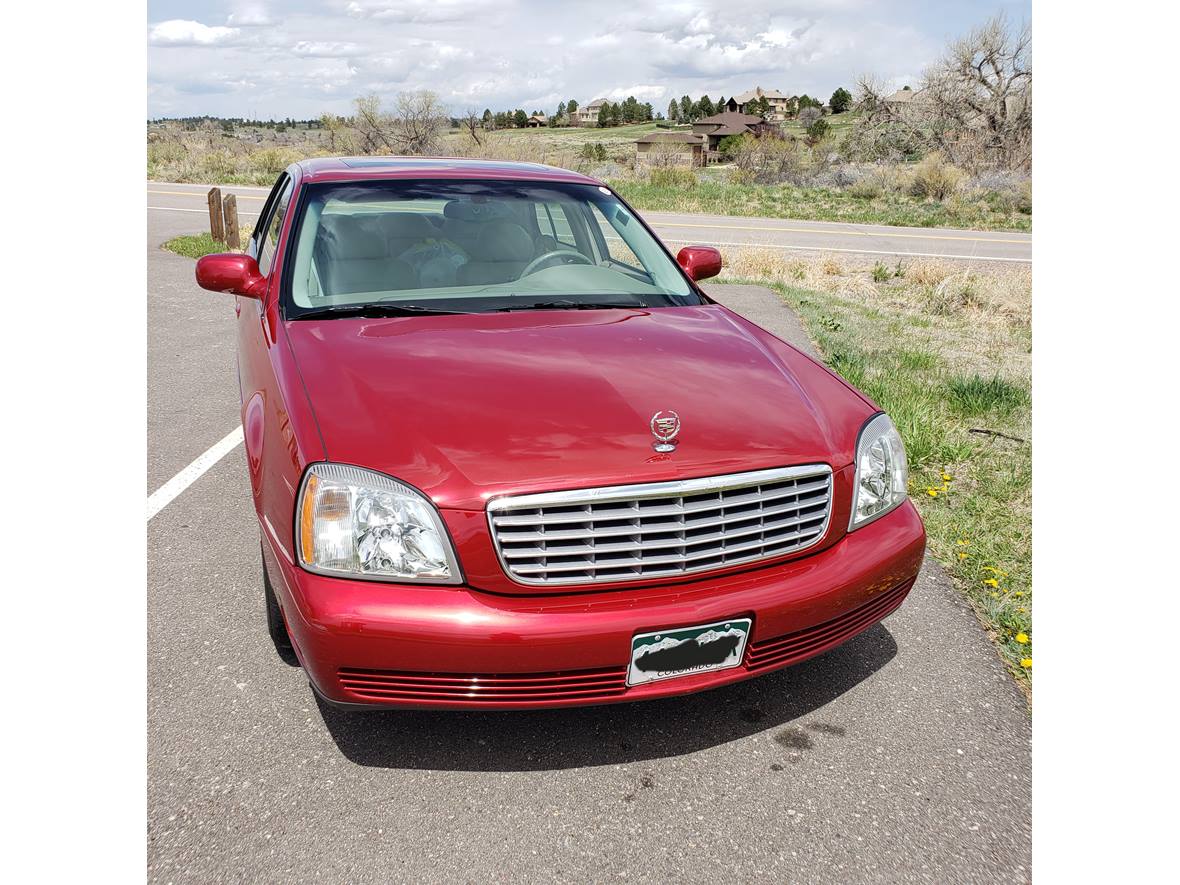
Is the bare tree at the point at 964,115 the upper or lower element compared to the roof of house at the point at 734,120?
lower

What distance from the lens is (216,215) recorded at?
14.9 metres

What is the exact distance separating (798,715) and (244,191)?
100ft

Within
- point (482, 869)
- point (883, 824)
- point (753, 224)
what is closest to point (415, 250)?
point (482, 869)

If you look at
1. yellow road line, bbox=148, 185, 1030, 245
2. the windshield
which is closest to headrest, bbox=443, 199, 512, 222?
the windshield

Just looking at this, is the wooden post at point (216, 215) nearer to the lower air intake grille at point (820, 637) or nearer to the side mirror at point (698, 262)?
the side mirror at point (698, 262)

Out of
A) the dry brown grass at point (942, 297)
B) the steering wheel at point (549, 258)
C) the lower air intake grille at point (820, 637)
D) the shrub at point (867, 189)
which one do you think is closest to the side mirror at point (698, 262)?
the steering wheel at point (549, 258)

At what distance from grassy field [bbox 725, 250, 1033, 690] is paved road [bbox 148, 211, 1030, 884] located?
571 millimetres

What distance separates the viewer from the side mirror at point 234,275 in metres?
3.74

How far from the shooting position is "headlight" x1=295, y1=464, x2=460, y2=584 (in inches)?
89.2

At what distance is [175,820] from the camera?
2344mm

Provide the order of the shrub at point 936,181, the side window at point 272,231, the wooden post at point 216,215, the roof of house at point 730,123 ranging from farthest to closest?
the roof of house at point 730,123, the shrub at point 936,181, the wooden post at point 216,215, the side window at point 272,231

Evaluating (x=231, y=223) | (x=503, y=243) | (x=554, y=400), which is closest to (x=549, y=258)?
(x=503, y=243)

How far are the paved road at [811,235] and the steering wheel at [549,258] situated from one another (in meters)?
13.8

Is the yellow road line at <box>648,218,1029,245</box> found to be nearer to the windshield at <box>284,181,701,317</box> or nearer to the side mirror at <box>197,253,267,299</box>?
the windshield at <box>284,181,701,317</box>
